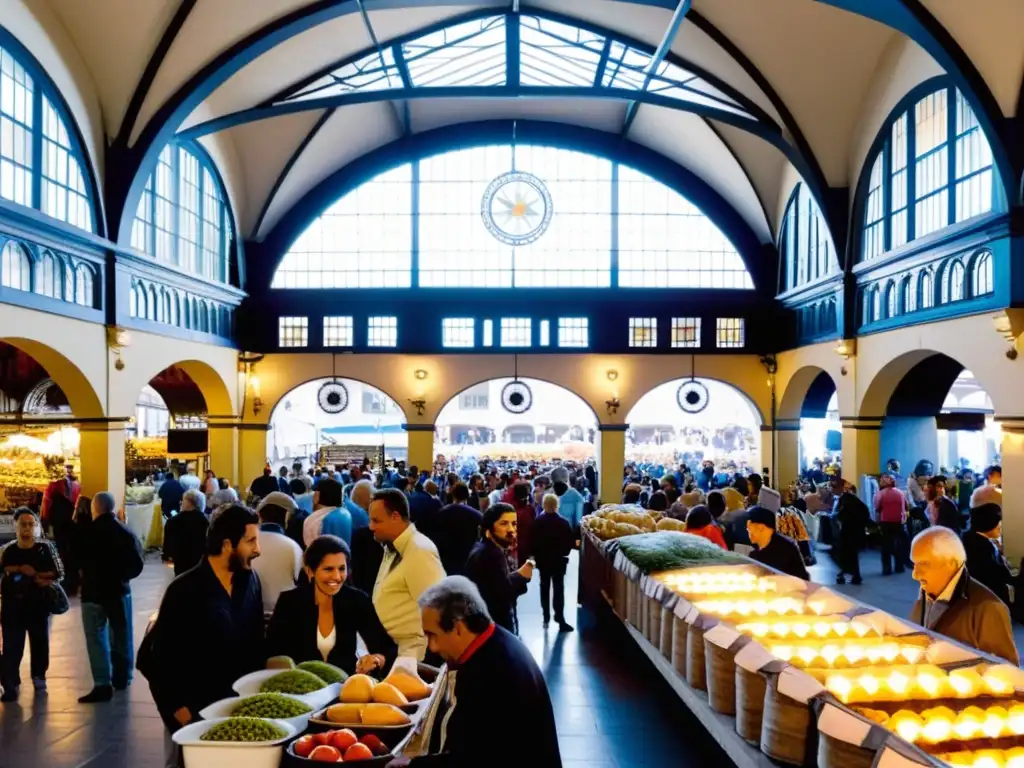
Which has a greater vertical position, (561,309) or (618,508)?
(561,309)

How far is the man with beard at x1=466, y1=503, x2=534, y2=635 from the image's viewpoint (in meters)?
6.32

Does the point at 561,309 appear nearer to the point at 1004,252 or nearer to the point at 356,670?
the point at 1004,252

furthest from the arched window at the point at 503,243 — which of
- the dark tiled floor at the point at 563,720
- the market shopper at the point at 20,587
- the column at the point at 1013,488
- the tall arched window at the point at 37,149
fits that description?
the market shopper at the point at 20,587

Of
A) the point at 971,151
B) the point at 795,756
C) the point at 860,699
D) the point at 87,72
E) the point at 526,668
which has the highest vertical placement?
the point at 87,72

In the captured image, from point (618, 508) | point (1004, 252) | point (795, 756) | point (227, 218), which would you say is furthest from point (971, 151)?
point (227, 218)

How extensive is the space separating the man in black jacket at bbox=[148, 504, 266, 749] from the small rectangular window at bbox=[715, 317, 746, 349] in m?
18.9

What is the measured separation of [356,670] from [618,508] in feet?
26.7

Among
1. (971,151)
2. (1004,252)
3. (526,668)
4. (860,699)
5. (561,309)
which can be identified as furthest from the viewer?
(561,309)

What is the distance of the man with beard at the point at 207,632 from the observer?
4.20m

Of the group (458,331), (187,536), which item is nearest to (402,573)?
(187,536)

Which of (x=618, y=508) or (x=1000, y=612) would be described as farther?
(x=618, y=508)

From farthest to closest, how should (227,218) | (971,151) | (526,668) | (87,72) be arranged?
(227,218)
(87,72)
(971,151)
(526,668)

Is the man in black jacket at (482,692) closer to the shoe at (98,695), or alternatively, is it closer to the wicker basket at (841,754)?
the wicker basket at (841,754)

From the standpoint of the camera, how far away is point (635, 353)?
2208 cm
